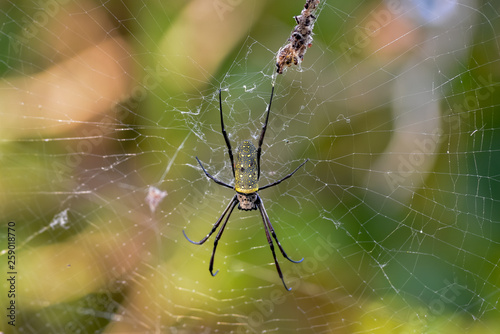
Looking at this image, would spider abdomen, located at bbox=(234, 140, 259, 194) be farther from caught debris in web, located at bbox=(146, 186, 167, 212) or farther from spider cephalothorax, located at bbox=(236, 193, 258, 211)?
caught debris in web, located at bbox=(146, 186, 167, 212)

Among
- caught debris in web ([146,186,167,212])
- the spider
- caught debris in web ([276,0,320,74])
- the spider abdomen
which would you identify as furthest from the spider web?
caught debris in web ([276,0,320,74])

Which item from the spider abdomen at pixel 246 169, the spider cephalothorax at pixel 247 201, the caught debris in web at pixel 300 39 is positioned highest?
the caught debris in web at pixel 300 39

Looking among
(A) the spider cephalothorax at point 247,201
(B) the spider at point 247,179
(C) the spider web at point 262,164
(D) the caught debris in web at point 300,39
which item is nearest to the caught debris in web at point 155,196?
(C) the spider web at point 262,164

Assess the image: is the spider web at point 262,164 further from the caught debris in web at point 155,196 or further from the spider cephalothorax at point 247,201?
the spider cephalothorax at point 247,201

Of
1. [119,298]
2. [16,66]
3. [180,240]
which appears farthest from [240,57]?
[119,298]

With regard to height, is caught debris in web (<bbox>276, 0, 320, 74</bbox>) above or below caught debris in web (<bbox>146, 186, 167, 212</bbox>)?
above

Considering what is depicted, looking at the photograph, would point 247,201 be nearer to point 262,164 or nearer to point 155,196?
point 262,164

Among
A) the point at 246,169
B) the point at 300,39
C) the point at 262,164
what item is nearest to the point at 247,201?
the point at 246,169

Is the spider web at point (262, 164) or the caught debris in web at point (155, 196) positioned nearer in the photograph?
the spider web at point (262, 164)
